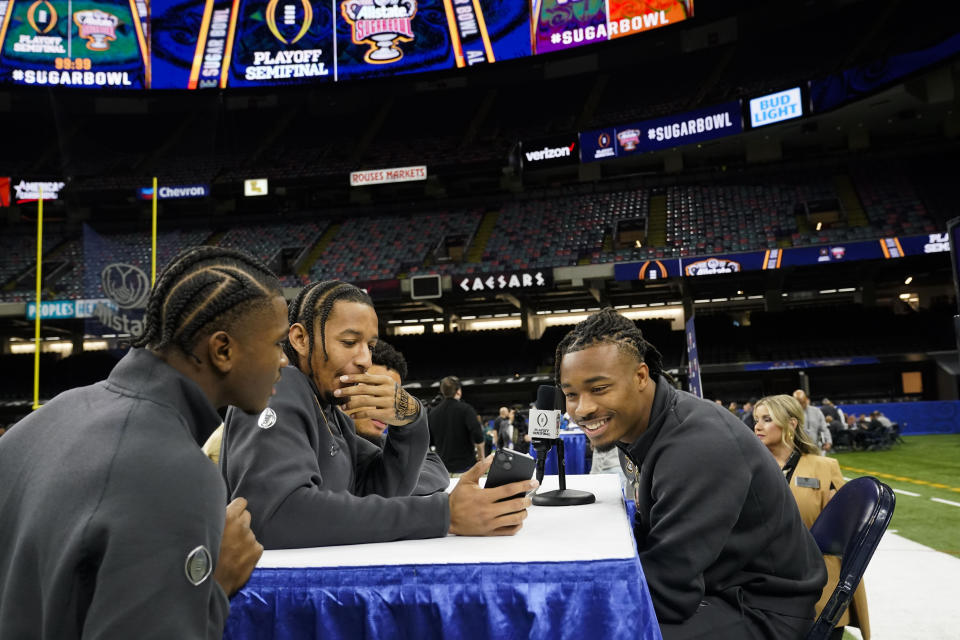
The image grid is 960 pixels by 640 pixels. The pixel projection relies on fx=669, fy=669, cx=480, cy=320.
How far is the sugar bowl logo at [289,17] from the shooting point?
85.0 ft

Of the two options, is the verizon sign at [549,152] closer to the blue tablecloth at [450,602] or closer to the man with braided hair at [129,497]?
the blue tablecloth at [450,602]

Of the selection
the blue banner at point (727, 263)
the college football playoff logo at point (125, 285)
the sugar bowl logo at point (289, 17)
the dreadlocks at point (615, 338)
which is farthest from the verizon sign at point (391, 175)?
the dreadlocks at point (615, 338)

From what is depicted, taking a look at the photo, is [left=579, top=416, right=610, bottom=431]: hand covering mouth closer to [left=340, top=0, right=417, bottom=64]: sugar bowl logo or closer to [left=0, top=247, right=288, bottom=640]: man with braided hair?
[left=0, top=247, right=288, bottom=640]: man with braided hair

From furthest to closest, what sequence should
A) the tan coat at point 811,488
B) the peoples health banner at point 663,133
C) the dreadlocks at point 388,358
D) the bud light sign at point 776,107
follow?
1. the peoples health banner at point 663,133
2. the bud light sign at point 776,107
3. the dreadlocks at point 388,358
4. the tan coat at point 811,488

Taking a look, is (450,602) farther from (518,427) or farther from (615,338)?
(518,427)

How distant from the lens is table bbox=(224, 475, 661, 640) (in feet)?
3.83

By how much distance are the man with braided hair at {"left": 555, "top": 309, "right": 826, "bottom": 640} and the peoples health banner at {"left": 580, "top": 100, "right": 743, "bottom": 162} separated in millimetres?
22449

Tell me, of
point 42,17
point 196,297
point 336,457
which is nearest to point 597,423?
point 336,457

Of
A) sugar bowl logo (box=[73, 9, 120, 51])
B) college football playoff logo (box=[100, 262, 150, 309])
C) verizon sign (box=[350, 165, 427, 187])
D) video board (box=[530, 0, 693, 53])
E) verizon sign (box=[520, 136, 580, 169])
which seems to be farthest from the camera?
verizon sign (box=[350, 165, 427, 187])

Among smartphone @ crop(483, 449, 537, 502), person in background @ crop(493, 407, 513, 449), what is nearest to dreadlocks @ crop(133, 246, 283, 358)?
smartphone @ crop(483, 449, 537, 502)

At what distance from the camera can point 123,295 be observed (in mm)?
10680

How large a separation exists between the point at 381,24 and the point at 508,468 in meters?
27.0

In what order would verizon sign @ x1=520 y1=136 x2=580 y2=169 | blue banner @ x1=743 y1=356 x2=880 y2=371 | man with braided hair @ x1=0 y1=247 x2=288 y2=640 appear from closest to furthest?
man with braided hair @ x1=0 y1=247 x2=288 y2=640 < blue banner @ x1=743 y1=356 x2=880 y2=371 < verizon sign @ x1=520 y1=136 x2=580 y2=169

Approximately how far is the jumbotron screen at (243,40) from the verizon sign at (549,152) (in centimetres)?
324
